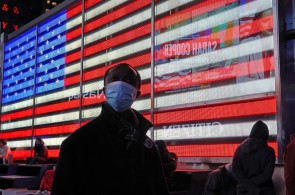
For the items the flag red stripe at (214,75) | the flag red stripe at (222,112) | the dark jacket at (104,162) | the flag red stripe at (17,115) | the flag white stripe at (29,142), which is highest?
the flag red stripe at (214,75)

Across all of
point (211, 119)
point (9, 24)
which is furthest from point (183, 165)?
point (9, 24)

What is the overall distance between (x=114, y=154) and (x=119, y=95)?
11.9 inches

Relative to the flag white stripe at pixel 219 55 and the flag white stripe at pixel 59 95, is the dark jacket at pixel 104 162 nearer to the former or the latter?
the flag white stripe at pixel 219 55

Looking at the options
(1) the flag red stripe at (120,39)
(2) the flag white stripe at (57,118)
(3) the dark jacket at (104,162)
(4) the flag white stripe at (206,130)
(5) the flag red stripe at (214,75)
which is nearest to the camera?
(3) the dark jacket at (104,162)

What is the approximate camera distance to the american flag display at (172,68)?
6.53 m

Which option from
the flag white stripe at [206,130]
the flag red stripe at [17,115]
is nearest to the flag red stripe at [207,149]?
the flag white stripe at [206,130]

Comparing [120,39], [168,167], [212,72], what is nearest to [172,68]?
[212,72]

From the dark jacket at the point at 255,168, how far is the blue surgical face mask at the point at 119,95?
3.66 meters

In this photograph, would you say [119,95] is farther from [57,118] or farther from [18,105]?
[18,105]

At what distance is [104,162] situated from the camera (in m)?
2.08

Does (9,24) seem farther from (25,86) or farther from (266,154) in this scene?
(266,154)

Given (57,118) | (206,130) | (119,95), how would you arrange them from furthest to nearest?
1. (57,118)
2. (206,130)
3. (119,95)

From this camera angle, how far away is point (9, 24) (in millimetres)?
16969

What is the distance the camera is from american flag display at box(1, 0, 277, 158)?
6.53 meters
